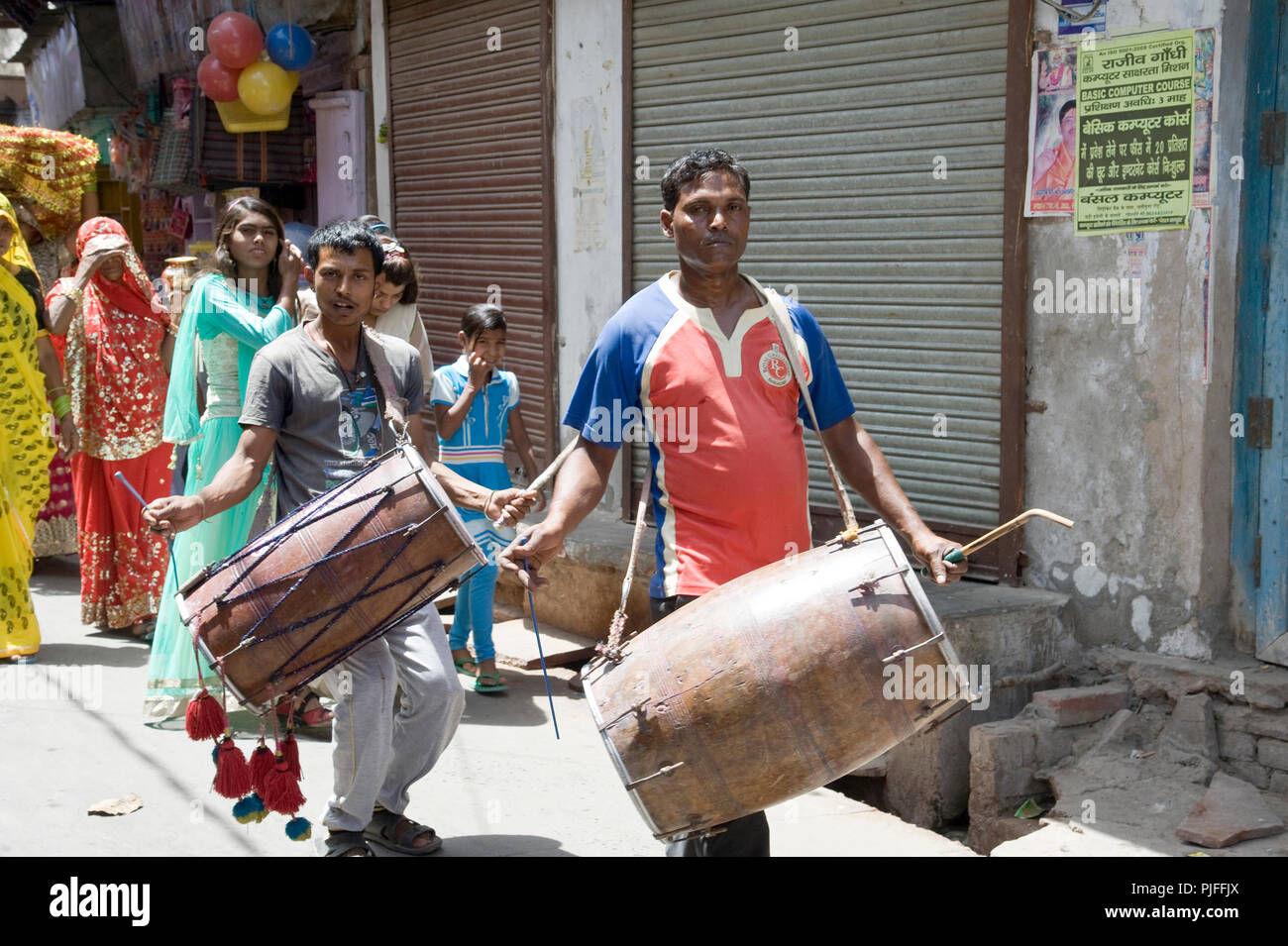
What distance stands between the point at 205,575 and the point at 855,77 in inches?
155

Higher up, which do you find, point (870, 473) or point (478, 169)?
point (478, 169)

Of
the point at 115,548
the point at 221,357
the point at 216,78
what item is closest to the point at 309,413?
the point at 221,357

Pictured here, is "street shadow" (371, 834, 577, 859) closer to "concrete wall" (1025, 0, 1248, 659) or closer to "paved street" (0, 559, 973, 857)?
"paved street" (0, 559, 973, 857)

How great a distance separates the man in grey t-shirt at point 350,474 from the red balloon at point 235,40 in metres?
6.62

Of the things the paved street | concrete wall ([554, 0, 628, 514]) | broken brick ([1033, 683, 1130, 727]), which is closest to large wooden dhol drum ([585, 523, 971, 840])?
the paved street

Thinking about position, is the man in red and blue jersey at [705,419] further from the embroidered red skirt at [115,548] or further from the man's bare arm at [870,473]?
the embroidered red skirt at [115,548]

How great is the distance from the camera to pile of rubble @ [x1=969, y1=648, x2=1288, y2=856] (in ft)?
14.2

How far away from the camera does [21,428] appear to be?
655cm

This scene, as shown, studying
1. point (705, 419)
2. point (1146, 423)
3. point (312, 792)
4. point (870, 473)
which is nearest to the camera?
point (705, 419)

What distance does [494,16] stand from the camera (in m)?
8.39

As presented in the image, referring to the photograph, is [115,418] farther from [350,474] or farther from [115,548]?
[350,474]

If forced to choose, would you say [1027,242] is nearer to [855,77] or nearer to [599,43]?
[855,77]

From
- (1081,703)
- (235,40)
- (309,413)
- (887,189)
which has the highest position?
(235,40)

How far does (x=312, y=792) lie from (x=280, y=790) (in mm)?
1064
